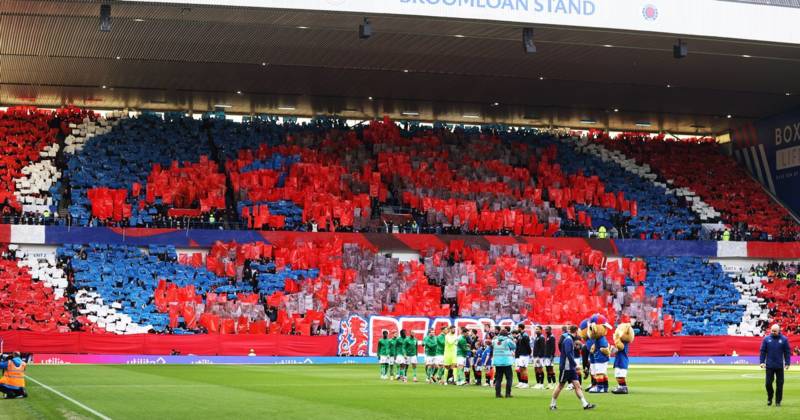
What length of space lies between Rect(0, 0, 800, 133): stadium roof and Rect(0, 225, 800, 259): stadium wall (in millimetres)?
8083

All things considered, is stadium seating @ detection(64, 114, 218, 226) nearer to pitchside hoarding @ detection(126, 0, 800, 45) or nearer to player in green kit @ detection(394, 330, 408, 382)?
pitchside hoarding @ detection(126, 0, 800, 45)

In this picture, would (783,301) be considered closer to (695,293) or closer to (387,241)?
(695,293)

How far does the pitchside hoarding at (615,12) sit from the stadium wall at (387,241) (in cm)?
1393

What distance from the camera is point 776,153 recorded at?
67500 millimetres

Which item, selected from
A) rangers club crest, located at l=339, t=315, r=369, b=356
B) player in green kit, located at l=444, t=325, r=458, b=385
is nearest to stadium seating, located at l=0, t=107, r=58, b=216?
rangers club crest, located at l=339, t=315, r=369, b=356

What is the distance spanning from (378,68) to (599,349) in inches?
1220

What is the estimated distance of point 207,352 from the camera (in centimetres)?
4628

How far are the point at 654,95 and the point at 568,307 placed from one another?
53.2ft

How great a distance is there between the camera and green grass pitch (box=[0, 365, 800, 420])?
21.5 m

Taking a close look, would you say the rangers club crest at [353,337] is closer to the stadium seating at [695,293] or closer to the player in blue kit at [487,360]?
the stadium seating at [695,293]

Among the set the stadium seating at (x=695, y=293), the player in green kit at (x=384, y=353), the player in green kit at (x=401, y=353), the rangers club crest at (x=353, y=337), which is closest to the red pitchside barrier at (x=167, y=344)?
the rangers club crest at (x=353, y=337)

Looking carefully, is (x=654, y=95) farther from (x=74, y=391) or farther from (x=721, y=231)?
(x=74, y=391)

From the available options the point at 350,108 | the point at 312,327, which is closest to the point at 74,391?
the point at 312,327

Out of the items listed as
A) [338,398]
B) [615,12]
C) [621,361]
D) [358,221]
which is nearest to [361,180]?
[358,221]
